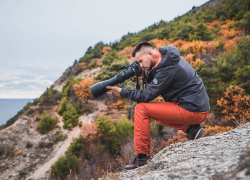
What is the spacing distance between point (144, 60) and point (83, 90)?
18.3 meters

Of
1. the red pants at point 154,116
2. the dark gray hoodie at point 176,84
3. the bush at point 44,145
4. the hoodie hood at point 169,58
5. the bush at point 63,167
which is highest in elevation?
the hoodie hood at point 169,58

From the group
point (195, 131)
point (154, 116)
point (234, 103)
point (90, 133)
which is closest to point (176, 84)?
point (154, 116)

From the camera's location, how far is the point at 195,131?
2402 millimetres

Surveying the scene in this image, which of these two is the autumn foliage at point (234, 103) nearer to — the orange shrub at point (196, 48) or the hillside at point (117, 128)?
the hillside at point (117, 128)

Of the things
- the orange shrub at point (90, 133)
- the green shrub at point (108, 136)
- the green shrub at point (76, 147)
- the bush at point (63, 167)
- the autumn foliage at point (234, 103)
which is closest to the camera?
the autumn foliage at point (234, 103)

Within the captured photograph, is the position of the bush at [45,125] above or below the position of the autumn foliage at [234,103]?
above

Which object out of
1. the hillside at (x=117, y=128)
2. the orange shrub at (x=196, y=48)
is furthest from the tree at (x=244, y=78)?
the orange shrub at (x=196, y=48)

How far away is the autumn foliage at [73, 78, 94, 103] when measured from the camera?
65.0 feet

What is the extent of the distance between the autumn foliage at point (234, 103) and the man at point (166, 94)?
295 inches

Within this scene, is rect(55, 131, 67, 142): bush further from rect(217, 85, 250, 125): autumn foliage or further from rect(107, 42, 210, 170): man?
rect(107, 42, 210, 170): man

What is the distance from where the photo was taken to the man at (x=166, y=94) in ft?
6.70

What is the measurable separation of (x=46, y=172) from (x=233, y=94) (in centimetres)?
1238

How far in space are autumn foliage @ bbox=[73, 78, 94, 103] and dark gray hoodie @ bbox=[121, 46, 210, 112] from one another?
17.9m

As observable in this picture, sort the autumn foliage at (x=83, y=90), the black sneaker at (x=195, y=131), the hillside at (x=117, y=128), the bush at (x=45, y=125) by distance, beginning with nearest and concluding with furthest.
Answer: the black sneaker at (x=195, y=131) < the hillside at (x=117, y=128) < the bush at (x=45, y=125) < the autumn foliage at (x=83, y=90)
